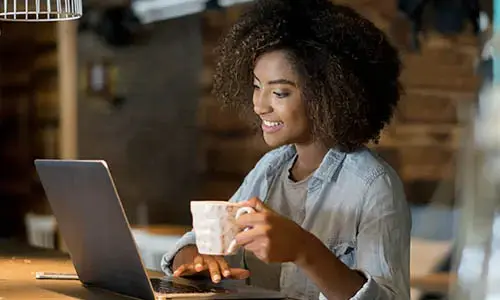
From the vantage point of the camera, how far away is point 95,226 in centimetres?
153

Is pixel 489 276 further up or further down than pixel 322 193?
further down

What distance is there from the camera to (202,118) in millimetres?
3891

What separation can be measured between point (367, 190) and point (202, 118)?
2.22 m

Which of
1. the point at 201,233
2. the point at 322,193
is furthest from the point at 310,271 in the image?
the point at 322,193

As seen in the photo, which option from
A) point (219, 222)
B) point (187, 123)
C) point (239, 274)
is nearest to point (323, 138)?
point (239, 274)

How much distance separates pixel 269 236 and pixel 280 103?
39 centimetres

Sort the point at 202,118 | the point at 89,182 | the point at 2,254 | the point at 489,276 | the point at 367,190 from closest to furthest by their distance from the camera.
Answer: the point at 89,182 < the point at 367,190 < the point at 2,254 < the point at 489,276 < the point at 202,118

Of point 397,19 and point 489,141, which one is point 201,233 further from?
point 397,19

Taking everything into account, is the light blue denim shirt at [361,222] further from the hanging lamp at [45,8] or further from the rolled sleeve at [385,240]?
the hanging lamp at [45,8]

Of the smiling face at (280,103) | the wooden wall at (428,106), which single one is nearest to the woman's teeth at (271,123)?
the smiling face at (280,103)

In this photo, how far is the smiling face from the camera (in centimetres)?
179

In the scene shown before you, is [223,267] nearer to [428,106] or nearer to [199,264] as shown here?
[199,264]

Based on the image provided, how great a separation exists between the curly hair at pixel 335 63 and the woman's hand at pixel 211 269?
0.99ft

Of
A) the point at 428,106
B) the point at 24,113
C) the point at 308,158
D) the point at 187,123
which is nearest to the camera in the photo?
the point at 308,158
